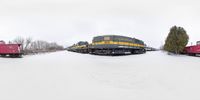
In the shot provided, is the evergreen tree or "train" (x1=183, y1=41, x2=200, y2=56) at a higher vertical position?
the evergreen tree

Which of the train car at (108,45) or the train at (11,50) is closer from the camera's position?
the train car at (108,45)

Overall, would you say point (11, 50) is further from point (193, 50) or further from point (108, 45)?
point (193, 50)

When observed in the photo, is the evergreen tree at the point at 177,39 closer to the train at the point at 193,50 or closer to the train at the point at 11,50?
the train at the point at 193,50

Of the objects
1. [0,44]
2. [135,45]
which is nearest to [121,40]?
[135,45]

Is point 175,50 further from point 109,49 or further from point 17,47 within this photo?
point 17,47

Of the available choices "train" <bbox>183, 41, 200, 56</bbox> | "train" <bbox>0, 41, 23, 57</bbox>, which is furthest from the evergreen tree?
"train" <bbox>0, 41, 23, 57</bbox>

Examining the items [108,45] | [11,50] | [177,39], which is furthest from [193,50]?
[11,50]

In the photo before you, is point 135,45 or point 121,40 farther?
point 135,45

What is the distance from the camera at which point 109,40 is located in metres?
20.0

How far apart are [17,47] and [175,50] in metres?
26.1

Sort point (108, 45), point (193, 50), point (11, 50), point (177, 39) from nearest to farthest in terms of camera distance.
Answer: point (108, 45), point (11, 50), point (193, 50), point (177, 39)

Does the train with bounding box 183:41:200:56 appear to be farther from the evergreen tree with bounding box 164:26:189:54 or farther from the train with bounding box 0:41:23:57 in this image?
the train with bounding box 0:41:23:57

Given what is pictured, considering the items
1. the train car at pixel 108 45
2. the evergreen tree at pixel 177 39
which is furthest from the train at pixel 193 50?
the train car at pixel 108 45

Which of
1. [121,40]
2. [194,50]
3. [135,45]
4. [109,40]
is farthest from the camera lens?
[194,50]
